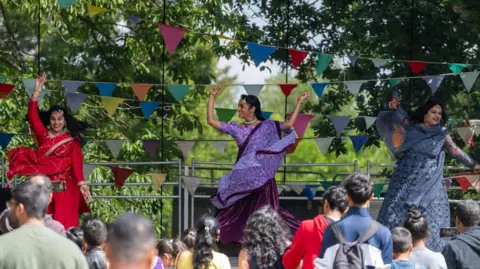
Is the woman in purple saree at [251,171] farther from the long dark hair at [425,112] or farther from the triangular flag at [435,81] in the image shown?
the triangular flag at [435,81]

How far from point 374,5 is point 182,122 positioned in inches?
134

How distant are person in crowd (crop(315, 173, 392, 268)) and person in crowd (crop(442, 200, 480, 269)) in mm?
435

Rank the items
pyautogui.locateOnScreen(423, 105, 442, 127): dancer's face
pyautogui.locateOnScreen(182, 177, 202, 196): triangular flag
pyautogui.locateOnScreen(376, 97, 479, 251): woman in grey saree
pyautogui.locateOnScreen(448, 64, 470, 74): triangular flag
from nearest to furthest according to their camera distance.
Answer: pyautogui.locateOnScreen(376, 97, 479, 251): woman in grey saree → pyautogui.locateOnScreen(423, 105, 442, 127): dancer's face → pyautogui.locateOnScreen(182, 177, 202, 196): triangular flag → pyautogui.locateOnScreen(448, 64, 470, 74): triangular flag

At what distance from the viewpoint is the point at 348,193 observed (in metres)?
5.29

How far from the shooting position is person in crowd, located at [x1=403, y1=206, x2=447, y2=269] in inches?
222

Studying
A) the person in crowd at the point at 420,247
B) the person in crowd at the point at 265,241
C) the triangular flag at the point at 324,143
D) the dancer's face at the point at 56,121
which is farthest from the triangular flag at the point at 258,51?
the person in crowd at the point at 265,241

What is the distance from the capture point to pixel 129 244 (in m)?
3.65

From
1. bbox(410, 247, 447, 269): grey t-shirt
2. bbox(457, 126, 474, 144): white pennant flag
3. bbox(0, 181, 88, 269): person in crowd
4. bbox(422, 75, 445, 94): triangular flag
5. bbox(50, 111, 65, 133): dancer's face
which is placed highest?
bbox(422, 75, 445, 94): triangular flag

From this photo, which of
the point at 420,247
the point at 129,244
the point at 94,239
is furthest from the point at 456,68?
the point at 129,244

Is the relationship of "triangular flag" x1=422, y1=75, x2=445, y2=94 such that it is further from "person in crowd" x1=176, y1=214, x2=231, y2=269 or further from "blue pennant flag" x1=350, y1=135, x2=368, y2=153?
"person in crowd" x1=176, y1=214, x2=231, y2=269

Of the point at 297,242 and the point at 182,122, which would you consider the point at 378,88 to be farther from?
the point at 297,242

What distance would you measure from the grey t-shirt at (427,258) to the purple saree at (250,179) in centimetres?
293

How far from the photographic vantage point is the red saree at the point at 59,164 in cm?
861

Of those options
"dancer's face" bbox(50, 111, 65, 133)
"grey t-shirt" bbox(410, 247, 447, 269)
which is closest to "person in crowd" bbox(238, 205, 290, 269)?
"grey t-shirt" bbox(410, 247, 447, 269)
